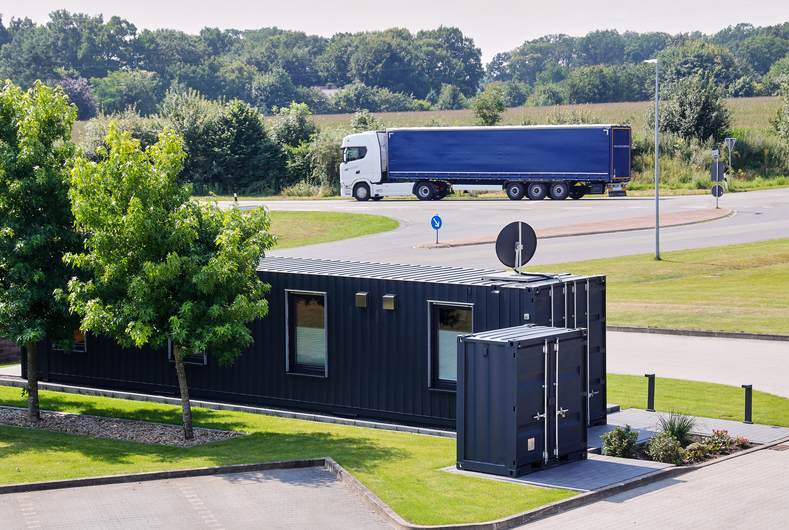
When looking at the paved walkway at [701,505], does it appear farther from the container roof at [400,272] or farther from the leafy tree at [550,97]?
the leafy tree at [550,97]

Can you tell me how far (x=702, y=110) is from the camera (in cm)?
6031

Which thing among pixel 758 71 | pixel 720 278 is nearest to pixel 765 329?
pixel 720 278

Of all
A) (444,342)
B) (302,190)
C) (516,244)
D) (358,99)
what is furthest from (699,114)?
(358,99)

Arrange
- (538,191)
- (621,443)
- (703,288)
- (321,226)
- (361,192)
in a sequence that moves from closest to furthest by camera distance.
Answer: (621,443) < (703,288) < (321,226) < (538,191) < (361,192)

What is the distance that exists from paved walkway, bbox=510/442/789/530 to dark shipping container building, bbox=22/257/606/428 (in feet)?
9.51

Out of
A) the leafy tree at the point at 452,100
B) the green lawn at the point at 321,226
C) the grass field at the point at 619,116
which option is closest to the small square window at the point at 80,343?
the green lawn at the point at 321,226

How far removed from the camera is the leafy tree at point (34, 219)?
13.5m

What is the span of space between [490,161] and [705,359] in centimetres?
3103

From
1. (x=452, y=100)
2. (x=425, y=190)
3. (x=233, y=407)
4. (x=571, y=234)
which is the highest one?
(x=452, y=100)

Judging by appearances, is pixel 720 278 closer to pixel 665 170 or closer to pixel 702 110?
pixel 665 170

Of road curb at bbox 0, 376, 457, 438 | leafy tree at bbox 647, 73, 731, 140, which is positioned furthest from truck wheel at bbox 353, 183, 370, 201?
road curb at bbox 0, 376, 457, 438

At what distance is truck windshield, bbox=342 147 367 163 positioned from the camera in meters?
50.1

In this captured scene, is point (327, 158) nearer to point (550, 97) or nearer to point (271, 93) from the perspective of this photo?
point (550, 97)

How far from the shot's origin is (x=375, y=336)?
14320 mm
